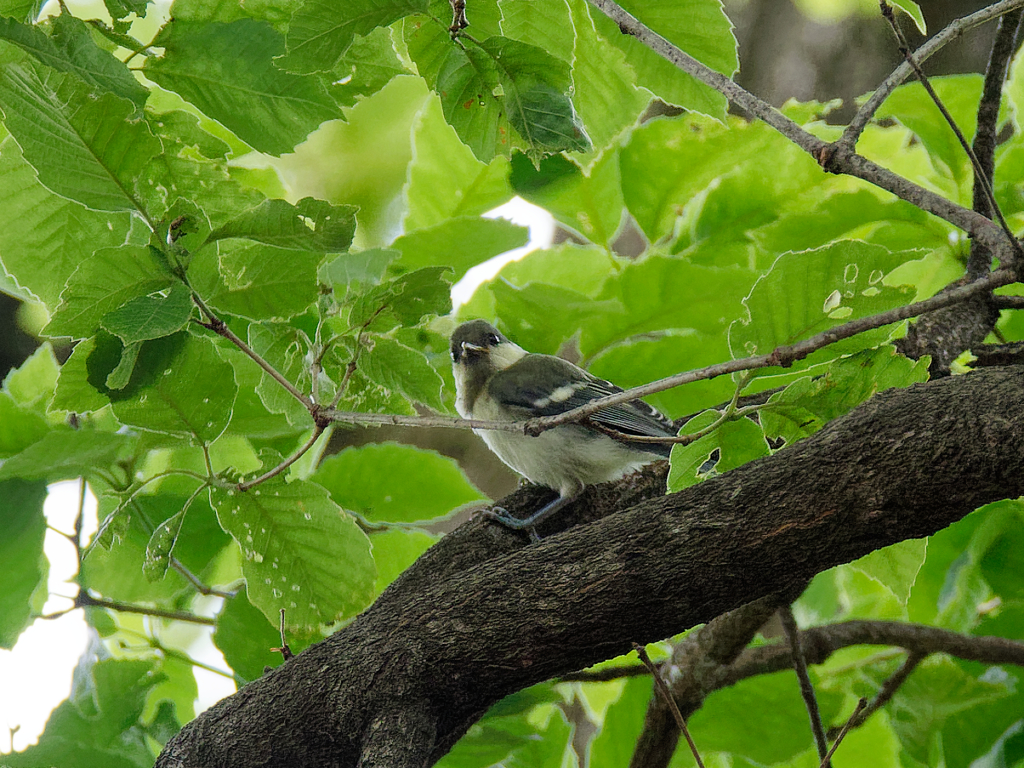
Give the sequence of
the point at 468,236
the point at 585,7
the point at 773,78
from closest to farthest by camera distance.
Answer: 1. the point at 585,7
2. the point at 468,236
3. the point at 773,78

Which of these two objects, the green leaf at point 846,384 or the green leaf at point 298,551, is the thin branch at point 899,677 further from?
the green leaf at point 298,551

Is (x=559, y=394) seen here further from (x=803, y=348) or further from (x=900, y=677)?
(x=803, y=348)

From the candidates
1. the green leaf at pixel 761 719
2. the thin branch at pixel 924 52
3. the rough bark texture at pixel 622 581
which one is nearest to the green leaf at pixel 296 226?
the rough bark texture at pixel 622 581

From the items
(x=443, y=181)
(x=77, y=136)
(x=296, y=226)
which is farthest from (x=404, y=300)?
(x=443, y=181)

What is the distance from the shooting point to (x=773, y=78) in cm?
344

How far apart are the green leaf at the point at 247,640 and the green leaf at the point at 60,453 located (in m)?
0.41

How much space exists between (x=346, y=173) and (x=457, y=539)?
142cm

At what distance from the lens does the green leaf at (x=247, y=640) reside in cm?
161

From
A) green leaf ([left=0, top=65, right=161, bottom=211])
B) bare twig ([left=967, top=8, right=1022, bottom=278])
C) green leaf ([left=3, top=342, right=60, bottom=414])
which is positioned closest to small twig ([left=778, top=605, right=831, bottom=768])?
bare twig ([left=967, top=8, right=1022, bottom=278])

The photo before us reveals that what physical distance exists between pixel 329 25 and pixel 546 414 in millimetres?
1324

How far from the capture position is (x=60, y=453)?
1.28 meters

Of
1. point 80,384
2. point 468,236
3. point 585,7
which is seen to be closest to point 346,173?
point 468,236

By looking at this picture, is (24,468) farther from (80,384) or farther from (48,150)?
(48,150)

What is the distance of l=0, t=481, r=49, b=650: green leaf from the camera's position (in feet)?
4.61
